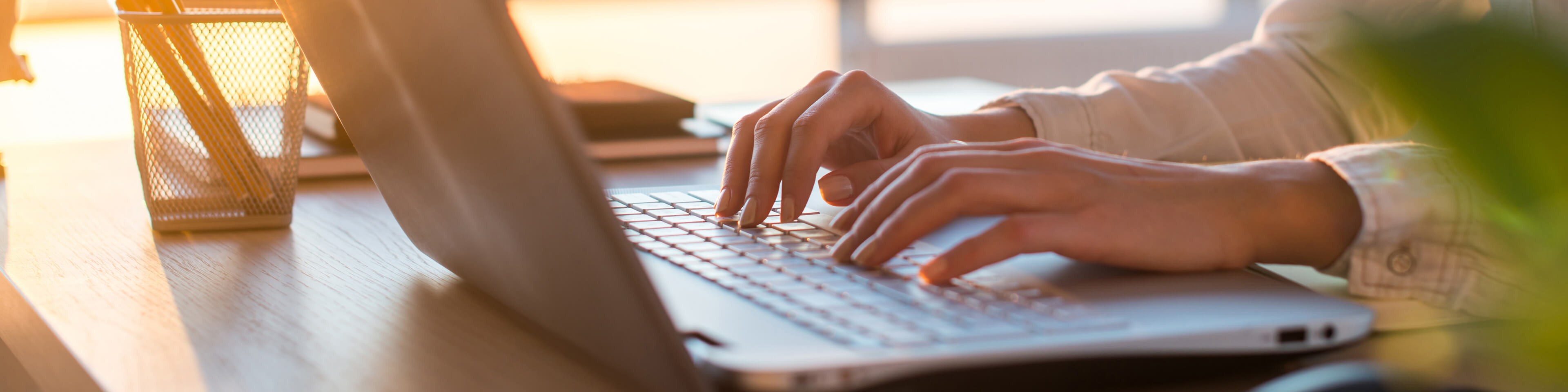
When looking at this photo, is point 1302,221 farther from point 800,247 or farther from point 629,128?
point 629,128

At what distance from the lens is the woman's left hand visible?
0.47m

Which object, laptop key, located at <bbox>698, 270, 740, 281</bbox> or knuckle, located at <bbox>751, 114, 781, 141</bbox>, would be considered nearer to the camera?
laptop key, located at <bbox>698, 270, 740, 281</bbox>

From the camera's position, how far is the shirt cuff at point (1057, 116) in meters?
0.87

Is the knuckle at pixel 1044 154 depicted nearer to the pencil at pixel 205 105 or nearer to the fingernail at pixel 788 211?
the fingernail at pixel 788 211

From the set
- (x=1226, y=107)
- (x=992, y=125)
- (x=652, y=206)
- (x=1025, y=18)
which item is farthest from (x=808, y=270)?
(x=1025, y=18)

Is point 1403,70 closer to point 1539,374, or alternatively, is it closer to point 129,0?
point 1539,374

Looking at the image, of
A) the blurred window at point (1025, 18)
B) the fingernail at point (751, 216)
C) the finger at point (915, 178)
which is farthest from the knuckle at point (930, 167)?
the blurred window at point (1025, 18)

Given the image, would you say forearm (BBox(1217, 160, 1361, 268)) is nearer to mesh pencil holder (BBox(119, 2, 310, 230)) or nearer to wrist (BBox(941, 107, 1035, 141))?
wrist (BBox(941, 107, 1035, 141))

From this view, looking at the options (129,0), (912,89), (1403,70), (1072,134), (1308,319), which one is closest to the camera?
(1403,70)

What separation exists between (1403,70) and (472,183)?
1.08ft

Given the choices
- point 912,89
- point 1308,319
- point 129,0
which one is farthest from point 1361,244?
point 912,89

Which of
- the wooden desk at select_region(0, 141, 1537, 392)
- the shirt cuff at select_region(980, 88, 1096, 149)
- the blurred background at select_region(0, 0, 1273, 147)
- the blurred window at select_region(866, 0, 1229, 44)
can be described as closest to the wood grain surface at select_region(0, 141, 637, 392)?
the wooden desk at select_region(0, 141, 1537, 392)

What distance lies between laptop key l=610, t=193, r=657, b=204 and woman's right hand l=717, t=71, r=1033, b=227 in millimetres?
66

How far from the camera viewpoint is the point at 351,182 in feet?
3.06
